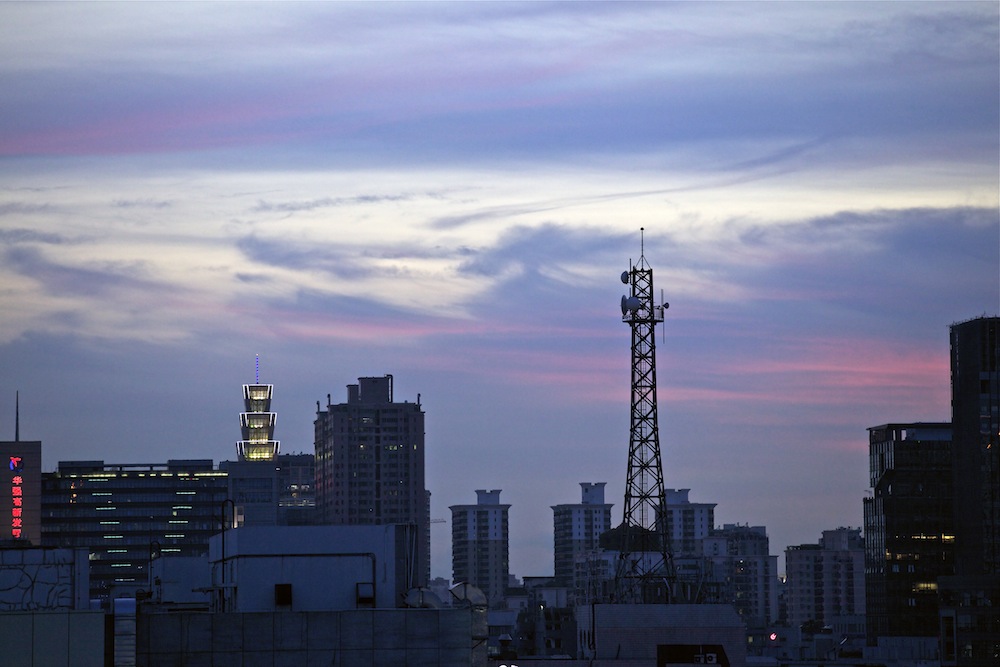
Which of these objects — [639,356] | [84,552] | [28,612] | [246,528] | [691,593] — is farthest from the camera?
[691,593]

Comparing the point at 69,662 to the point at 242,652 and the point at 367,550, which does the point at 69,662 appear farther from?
the point at 367,550

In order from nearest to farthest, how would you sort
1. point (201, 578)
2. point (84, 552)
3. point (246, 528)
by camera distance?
point (84, 552)
point (246, 528)
point (201, 578)

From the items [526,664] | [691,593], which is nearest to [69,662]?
[526,664]

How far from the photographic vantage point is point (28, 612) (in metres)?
56.3

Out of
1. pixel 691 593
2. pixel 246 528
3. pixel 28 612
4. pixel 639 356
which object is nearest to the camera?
pixel 28 612

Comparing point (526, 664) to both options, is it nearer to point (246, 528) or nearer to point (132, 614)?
point (246, 528)

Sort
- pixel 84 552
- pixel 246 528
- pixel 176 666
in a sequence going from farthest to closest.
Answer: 1. pixel 246 528
2. pixel 84 552
3. pixel 176 666

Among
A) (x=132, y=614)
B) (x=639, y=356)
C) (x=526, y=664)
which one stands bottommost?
(x=526, y=664)

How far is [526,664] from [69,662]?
236 ft

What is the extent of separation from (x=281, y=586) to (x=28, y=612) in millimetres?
13939

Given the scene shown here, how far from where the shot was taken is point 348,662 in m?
61.9

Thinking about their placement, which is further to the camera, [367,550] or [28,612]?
[367,550]

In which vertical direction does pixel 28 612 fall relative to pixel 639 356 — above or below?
below

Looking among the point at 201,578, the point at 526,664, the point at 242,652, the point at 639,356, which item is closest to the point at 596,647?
the point at 526,664
